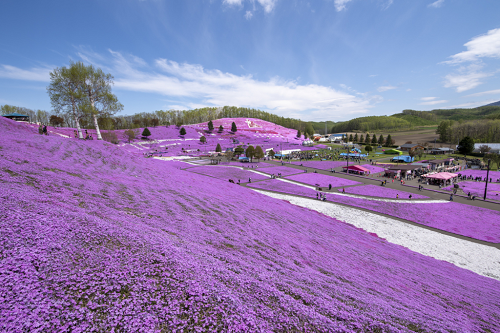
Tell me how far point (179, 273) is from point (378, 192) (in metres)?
35.0

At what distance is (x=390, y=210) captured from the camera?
25.9m

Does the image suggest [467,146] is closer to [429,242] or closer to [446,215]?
[446,215]

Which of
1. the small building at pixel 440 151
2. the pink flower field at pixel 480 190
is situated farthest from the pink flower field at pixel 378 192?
the small building at pixel 440 151

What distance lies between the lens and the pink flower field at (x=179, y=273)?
442 cm

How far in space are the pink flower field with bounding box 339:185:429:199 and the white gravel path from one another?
8400 millimetres

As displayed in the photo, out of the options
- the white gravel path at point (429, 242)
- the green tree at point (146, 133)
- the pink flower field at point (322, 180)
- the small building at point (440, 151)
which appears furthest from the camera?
the green tree at point (146, 133)

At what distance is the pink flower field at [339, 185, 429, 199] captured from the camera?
31006 millimetres

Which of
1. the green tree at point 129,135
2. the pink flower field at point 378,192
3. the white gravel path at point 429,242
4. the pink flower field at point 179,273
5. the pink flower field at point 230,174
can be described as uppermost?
the green tree at point 129,135

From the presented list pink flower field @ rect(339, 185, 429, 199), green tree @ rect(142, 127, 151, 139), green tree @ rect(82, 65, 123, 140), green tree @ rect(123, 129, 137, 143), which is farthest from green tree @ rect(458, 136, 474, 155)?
green tree @ rect(123, 129, 137, 143)

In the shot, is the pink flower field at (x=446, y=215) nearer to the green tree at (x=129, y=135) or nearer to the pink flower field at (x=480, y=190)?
the pink flower field at (x=480, y=190)

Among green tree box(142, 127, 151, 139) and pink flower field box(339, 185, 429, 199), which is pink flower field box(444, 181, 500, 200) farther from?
green tree box(142, 127, 151, 139)

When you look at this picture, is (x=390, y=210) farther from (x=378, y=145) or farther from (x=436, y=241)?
(x=378, y=145)

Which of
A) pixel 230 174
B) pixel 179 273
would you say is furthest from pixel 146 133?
pixel 179 273

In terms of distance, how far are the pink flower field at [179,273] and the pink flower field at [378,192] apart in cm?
1945
